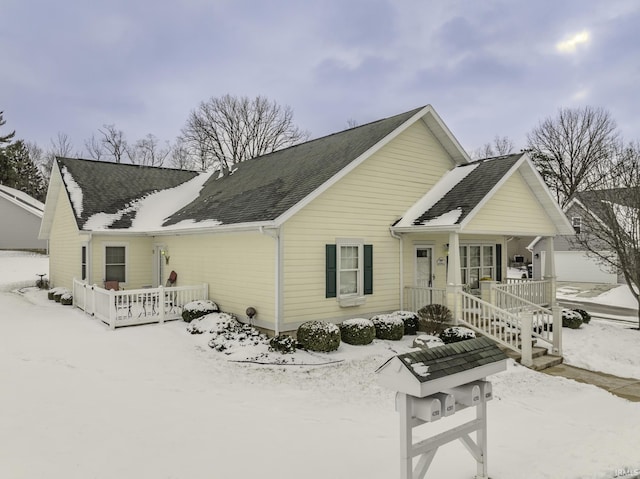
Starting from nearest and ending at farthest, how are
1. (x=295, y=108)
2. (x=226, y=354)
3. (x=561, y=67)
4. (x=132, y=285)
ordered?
(x=226, y=354) < (x=132, y=285) < (x=561, y=67) < (x=295, y=108)

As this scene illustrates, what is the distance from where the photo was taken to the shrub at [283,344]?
33.3 feet

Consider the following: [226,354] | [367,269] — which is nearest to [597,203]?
[367,269]

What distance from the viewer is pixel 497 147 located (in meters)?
47.4

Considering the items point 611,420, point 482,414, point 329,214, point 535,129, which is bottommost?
point 611,420

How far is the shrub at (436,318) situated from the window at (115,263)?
12.0m

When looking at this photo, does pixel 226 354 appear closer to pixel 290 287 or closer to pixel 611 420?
pixel 290 287

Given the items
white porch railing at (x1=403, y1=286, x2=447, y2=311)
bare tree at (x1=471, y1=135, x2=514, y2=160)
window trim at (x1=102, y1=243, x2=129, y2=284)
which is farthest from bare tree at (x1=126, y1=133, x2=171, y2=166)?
white porch railing at (x1=403, y1=286, x2=447, y2=311)

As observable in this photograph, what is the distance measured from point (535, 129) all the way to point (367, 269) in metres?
36.9

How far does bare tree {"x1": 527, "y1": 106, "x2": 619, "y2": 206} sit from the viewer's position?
36812 mm

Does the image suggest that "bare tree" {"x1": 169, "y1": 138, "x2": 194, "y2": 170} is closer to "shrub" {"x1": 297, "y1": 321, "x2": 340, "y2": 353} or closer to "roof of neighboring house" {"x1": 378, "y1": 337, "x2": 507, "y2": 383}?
"shrub" {"x1": 297, "y1": 321, "x2": 340, "y2": 353}

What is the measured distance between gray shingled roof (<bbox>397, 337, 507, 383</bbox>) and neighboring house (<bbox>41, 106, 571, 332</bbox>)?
254 inches

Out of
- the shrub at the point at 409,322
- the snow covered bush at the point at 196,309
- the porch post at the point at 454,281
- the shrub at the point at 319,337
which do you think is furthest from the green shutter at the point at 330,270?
the snow covered bush at the point at 196,309

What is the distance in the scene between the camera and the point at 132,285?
55.8ft

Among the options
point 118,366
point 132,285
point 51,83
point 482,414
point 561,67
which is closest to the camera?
point 482,414
